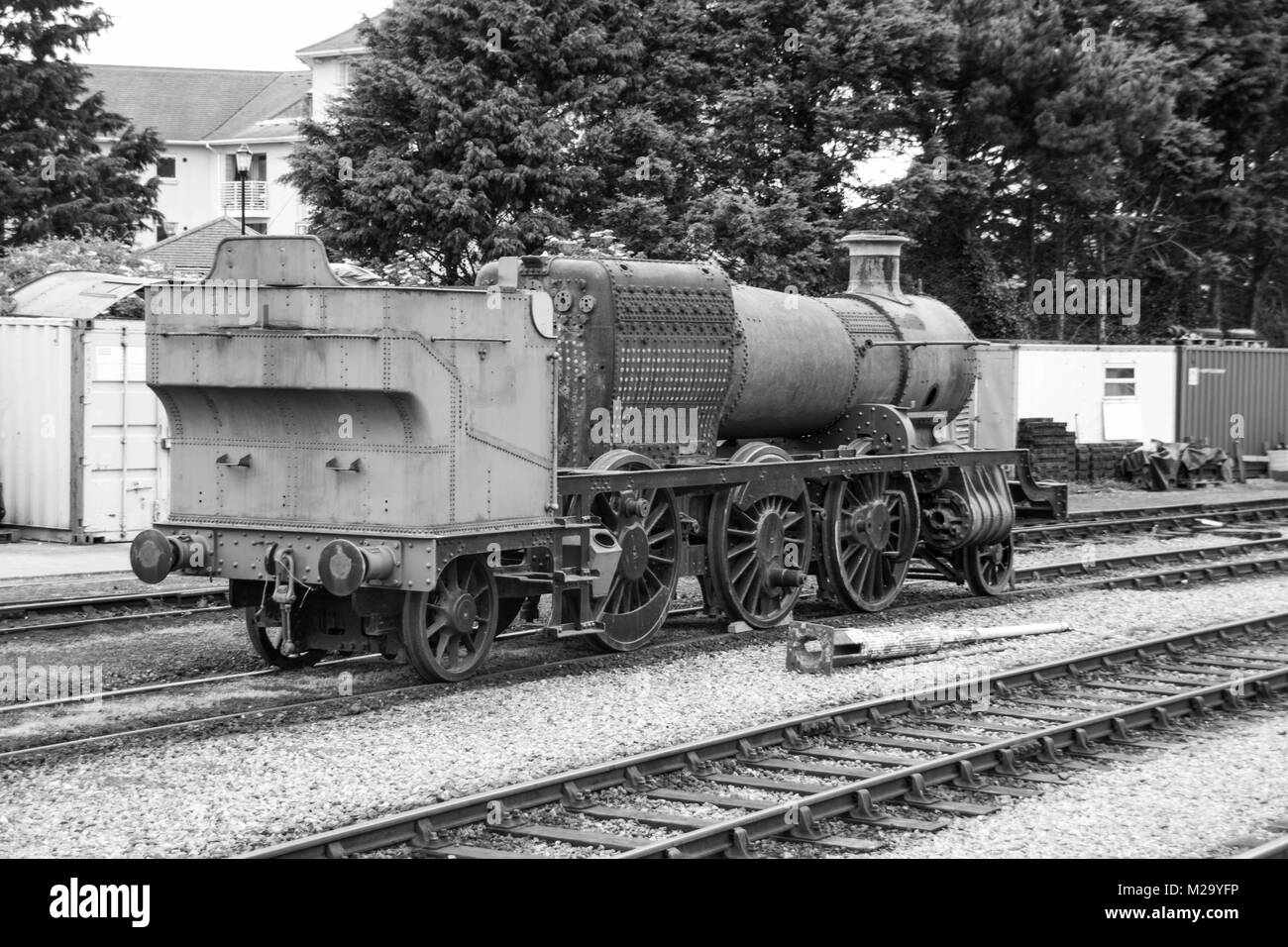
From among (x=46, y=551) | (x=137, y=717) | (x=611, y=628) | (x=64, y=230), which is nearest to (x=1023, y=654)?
(x=611, y=628)

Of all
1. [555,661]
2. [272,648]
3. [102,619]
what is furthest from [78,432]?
[555,661]

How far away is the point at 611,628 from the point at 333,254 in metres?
16.6

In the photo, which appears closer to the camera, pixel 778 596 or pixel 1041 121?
pixel 778 596

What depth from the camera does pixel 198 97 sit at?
6988 cm

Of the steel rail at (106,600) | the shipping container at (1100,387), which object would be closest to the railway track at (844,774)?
the steel rail at (106,600)

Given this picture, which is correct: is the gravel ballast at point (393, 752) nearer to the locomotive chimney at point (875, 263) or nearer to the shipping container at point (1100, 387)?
the locomotive chimney at point (875, 263)

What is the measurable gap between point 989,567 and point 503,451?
24.3 feet

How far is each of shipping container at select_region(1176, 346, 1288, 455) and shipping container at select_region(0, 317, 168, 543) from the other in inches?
839

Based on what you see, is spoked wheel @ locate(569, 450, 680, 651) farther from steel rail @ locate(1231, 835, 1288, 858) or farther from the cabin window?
the cabin window

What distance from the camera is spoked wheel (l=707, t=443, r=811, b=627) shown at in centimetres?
1347

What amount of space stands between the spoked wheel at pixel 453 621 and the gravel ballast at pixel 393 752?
0.82 feet

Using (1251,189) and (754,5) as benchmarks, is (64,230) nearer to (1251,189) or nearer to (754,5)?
(754,5)

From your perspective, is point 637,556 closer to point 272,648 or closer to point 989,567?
point 272,648

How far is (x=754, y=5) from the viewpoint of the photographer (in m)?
30.9
